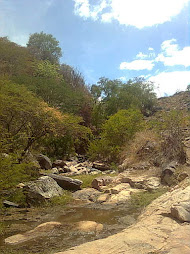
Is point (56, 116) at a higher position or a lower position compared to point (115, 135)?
higher

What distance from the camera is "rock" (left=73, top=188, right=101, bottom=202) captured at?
9674mm

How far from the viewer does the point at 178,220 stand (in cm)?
534

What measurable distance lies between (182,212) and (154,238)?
4.38ft

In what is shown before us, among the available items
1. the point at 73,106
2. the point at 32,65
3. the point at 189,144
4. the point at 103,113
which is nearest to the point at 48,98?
the point at 73,106

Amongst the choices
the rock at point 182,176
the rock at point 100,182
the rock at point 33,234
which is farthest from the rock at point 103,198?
the rock at point 33,234

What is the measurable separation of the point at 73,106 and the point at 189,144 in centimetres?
1679

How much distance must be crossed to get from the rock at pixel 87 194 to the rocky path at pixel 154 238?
13.6 feet

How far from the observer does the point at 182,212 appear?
17.6 ft

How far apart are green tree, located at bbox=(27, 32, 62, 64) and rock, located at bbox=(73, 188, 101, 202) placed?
113 feet

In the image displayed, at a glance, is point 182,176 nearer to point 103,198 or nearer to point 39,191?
point 103,198

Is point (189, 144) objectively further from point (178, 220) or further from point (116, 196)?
point (178, 220)

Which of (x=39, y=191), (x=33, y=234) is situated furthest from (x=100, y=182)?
(x=33, y=234)

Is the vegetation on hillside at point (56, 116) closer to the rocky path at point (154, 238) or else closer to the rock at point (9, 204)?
the rock at point (9, 204)

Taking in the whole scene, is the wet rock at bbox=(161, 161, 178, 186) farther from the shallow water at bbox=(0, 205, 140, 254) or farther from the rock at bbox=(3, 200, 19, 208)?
the rock at bbox=(3, 200, 19, 208)
